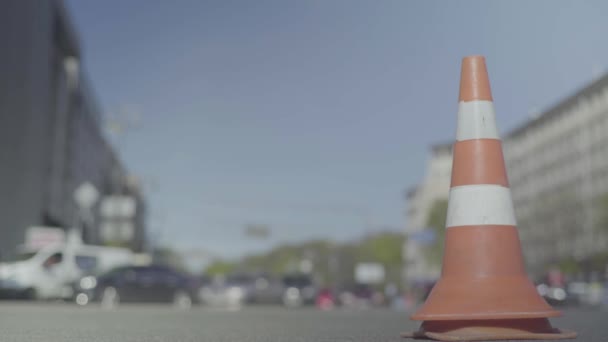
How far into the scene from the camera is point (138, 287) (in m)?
29.5

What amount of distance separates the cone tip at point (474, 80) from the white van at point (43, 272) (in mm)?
25119

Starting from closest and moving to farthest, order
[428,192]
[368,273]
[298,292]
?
[298,292]
[368,273]
[428,192]

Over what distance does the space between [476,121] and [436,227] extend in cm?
10034

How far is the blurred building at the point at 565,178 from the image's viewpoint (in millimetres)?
81312

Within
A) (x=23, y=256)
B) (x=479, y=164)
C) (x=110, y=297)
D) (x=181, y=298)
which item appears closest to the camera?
(x=479, y=164)

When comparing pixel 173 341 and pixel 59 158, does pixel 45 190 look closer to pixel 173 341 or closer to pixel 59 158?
pixel 59 158

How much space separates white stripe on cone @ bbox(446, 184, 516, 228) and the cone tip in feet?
2.26

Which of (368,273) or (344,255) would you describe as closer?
(368,273)

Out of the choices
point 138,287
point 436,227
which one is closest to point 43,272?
point 138,287

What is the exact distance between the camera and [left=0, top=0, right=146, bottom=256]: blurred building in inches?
2157

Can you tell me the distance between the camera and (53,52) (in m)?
65.4

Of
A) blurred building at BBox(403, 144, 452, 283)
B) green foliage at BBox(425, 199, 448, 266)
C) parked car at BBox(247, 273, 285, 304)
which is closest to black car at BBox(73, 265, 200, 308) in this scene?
parked car at BBox(247, 273, 285, 304)

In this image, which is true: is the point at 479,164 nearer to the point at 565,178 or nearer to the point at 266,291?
the point at 266,291

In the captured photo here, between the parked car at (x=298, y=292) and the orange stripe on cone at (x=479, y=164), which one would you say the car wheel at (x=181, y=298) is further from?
the orange stripe on cone at (x=479, y=164)
